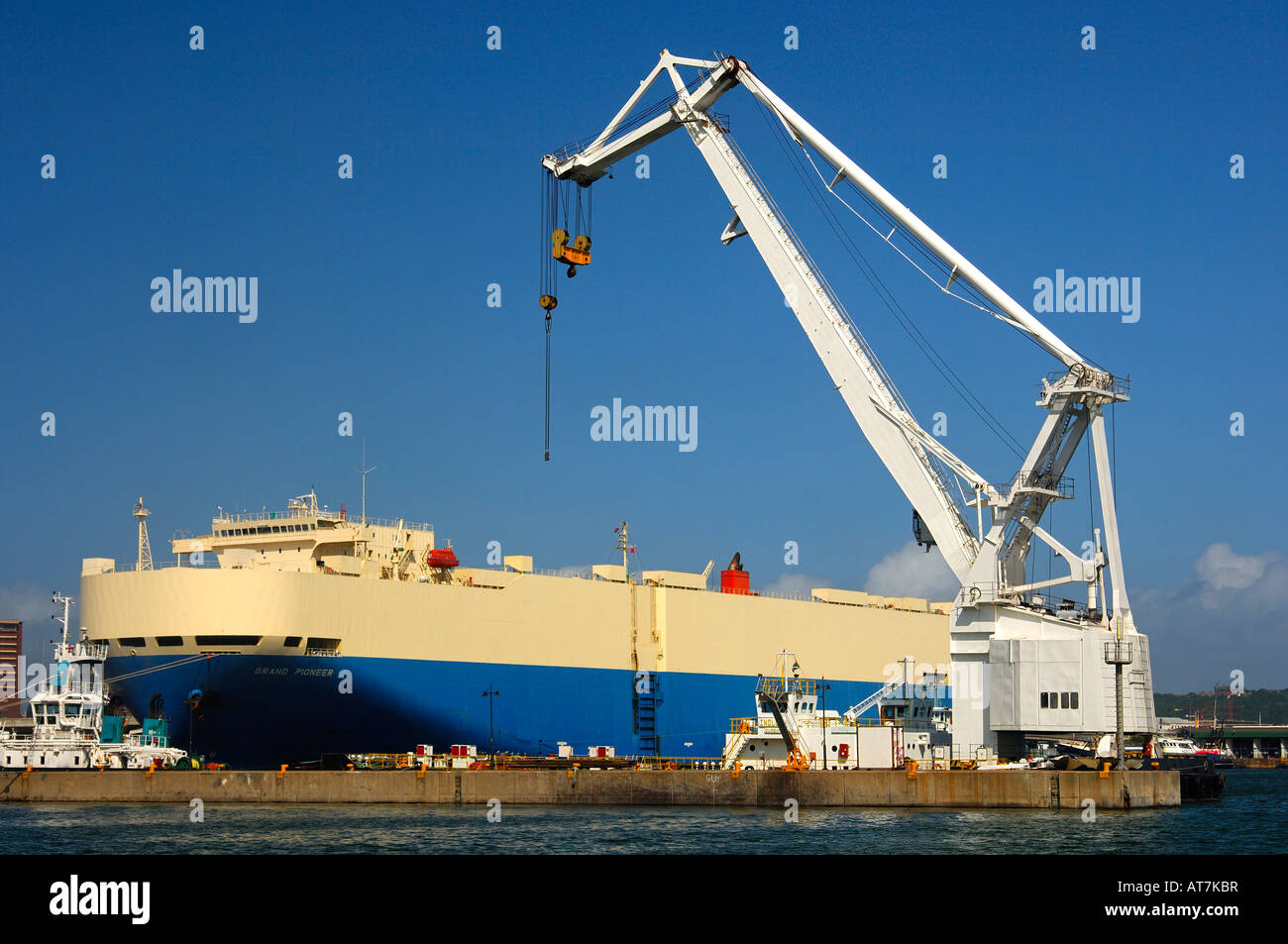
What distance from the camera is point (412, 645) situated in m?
47.5

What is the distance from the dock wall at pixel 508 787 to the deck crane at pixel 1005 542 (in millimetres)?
2969

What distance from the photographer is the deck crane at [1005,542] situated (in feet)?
117

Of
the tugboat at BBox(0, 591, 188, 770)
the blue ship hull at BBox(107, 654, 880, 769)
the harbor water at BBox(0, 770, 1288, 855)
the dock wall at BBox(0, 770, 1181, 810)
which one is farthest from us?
the blue ship hull at BBox(107, 654, 880, 769)

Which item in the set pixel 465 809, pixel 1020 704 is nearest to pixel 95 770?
pixel 465 809

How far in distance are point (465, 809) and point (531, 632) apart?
53.1 ft

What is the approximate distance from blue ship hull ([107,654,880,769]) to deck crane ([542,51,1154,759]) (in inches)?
728

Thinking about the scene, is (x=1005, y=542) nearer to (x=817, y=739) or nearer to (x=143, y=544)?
(x=817, y=739)

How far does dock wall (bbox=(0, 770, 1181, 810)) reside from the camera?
115 feet

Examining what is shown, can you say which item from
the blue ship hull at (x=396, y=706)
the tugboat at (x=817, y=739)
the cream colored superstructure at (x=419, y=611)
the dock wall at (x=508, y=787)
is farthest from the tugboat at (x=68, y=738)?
the tugboat at (x=817, y=739)

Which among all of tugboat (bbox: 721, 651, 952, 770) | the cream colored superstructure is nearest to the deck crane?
tugboat (bbox: 721, 651, 952, 770)

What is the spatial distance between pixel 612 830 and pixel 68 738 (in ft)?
63.4

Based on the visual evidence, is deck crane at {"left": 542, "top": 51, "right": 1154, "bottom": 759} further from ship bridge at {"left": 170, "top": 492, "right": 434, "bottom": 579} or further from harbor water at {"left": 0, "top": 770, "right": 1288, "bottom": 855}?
ship bridge at {"left": 170, "top": 492, "right": 434, "bottom": 579}
